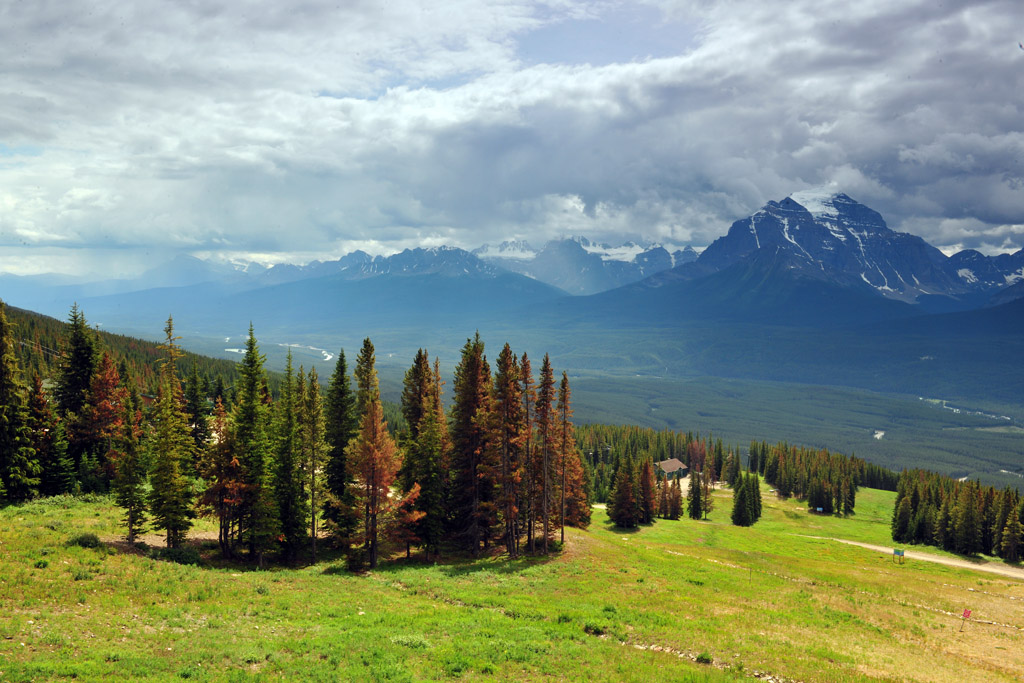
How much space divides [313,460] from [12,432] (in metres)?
23.8

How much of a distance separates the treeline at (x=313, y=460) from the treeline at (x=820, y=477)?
384 feet

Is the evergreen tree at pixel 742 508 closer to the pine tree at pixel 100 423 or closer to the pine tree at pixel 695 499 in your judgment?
the pine tree at pixel 695 499

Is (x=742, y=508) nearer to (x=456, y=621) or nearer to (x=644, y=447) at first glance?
(x=644, y=447)

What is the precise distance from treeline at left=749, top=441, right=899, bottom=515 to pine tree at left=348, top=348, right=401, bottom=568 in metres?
137

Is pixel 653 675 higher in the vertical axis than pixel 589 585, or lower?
higher

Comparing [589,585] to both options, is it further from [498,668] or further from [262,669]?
[262,669]

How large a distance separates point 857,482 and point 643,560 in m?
170

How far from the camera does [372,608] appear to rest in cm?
3216

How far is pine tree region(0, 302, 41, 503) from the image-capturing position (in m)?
44.6

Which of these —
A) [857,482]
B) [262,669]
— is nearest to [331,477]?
[262,669]

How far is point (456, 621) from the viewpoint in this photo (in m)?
29.5

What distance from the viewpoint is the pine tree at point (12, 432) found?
44.6 meters

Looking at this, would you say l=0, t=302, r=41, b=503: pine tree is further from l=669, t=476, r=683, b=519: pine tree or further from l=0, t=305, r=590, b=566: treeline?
l=669, t=476, r=683, b=519: pine tree

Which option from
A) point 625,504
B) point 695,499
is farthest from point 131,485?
point 695,499
